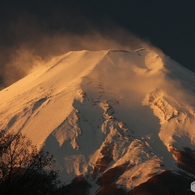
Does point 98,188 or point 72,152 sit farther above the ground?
point 72,152

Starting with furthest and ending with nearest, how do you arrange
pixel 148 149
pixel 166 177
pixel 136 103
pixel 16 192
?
pixel 136 103 < pixel 148 149 < pixel 166 177 < pixel 16 192

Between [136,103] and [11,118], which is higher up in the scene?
[11,118]

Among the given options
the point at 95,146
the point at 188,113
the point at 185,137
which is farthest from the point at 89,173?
the point at 188,113

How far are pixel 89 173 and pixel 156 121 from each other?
177ft

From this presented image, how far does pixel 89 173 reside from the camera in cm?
13650

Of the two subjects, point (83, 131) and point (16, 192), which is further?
point (83, 131)

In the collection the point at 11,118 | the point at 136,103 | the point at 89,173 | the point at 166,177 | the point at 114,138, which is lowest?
the point at 166,177

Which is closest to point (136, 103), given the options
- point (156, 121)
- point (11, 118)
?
point (156, 121)

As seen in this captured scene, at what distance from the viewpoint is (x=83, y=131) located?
539 ft

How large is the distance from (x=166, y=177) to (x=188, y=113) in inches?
2294

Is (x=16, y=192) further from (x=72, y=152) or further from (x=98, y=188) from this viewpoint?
(x=72, y=152)

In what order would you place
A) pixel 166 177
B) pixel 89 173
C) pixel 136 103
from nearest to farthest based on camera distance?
pixel 166 177, pixel 89 173, pixel 136 103

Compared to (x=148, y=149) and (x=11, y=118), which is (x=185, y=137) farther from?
(x=11, y=118)

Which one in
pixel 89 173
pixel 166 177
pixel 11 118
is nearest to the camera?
pixel 166 177
